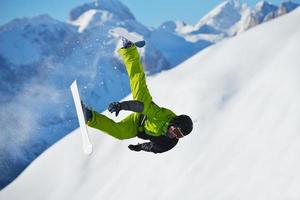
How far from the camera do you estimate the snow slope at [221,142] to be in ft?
65.0

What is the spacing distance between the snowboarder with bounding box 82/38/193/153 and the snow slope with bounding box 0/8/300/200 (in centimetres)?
881

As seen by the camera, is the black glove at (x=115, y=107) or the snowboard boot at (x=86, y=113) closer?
the black glove at (x=115, y=107)

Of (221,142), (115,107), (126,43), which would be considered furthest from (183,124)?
(221,142)

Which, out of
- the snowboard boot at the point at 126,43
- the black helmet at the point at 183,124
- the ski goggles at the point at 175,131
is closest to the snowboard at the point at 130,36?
the snowboard boot at the point at 126,43

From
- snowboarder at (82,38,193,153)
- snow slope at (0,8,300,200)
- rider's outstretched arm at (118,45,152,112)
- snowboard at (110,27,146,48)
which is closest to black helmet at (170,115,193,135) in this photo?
snowboarder at (82,38,193,153)

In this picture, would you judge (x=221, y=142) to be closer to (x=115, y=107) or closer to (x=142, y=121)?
(x=142, y=121)

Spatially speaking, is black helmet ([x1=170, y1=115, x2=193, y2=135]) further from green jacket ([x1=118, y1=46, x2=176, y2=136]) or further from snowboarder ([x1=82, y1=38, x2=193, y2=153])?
green jacket ([x1=118, y1=46, x2=176, y2=136])

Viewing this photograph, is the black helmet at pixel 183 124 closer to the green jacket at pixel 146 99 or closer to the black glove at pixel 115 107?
the green jacket at pixel 146 99

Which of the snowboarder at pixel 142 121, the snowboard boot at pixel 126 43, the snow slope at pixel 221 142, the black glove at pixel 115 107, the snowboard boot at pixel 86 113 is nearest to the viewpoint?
the black glove at pixel 115 107

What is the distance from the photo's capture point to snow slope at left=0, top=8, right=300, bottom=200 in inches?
780

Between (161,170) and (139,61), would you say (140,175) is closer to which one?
(161,170)

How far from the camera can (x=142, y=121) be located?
848 cm

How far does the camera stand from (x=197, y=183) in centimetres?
2228

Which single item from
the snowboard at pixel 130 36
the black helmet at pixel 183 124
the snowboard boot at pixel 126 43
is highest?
the snowboard at pixel 130 36
